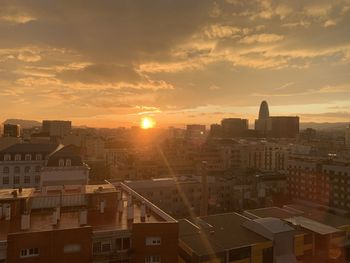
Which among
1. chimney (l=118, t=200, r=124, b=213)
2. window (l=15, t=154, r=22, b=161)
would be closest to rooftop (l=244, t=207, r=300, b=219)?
chimney (l=118, t=200, r=124, b=213)

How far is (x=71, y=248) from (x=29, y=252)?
2541 mm

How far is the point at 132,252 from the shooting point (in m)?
21.9

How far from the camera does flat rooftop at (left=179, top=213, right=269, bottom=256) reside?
108 feet

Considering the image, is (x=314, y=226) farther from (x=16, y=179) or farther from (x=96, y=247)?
(x=16, y=179)

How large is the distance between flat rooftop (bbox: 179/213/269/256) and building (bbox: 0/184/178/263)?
879 centimetres

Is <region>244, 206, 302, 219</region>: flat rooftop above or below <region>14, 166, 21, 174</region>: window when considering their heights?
below

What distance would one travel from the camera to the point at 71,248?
67.6 feet

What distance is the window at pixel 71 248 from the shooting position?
20.5 meters

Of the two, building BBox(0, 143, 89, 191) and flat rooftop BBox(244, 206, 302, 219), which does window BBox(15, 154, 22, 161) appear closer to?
building BBox(0, 143, 89, 191)

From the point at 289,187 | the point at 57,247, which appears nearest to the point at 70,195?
the point at 57,247

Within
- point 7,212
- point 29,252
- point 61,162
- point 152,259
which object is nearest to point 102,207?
point 152,259

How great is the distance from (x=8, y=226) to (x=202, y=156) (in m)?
101

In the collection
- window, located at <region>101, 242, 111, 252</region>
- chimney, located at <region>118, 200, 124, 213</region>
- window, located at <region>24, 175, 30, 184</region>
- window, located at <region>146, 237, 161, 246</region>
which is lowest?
window, located at <region>24, 175, 30, 184</region>

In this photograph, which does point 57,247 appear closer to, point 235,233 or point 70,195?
point 70,195
